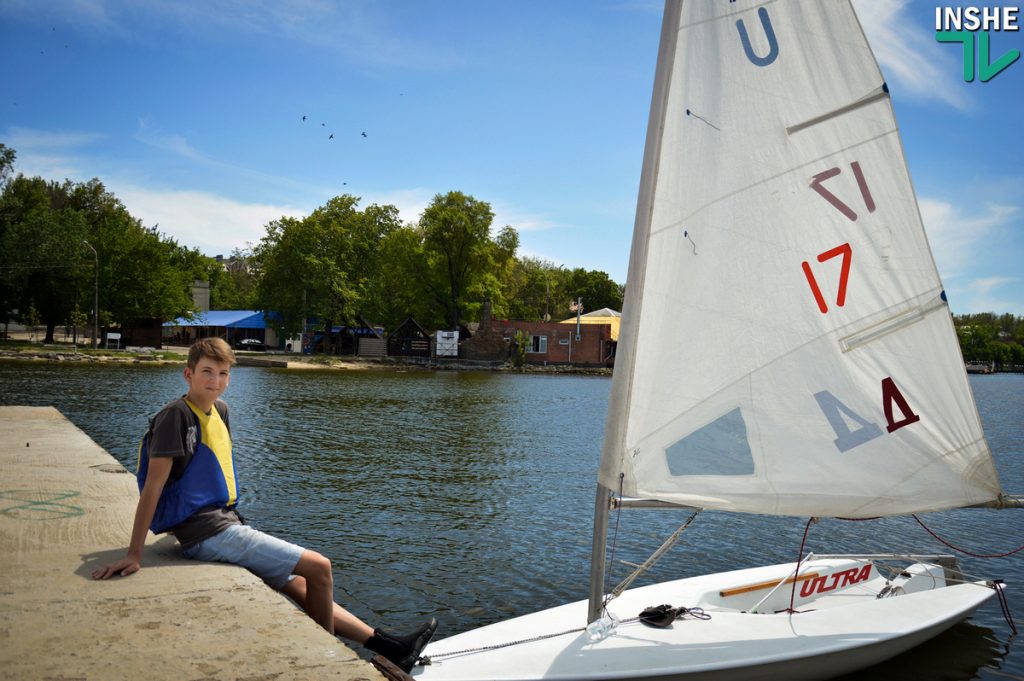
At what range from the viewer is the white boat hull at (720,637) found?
188 inches

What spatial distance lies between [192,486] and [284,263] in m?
72.9

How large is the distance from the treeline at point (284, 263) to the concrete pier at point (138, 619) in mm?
60020

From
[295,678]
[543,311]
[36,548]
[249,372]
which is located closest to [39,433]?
[36,548]

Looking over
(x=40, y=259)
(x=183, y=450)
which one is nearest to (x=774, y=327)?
(x=183, y=450)

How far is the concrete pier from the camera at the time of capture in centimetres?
341

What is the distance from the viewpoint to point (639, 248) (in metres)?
5.22

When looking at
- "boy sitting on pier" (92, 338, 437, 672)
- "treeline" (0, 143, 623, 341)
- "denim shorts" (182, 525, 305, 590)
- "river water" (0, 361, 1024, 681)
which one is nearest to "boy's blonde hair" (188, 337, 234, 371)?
"boy sitting on pier" (92, 338, 437, 672)

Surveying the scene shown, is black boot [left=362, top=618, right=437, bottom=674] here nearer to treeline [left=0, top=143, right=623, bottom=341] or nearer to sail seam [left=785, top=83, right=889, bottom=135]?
sail seam [left=785, top=83, right=889, bottom=135]

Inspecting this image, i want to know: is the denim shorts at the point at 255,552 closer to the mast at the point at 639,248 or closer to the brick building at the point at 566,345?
the mast at the point at 639,248

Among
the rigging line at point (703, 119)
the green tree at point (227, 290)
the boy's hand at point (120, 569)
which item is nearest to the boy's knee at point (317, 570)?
the boy's hand at point (120, 569)

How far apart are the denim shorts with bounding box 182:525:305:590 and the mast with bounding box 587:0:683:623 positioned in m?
2.05

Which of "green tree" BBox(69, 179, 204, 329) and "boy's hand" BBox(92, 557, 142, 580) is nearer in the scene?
"boy's hand" BBox(92, 557, 142, 580)

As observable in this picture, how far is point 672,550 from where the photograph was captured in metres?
11.3

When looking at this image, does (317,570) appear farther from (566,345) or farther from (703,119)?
(566,345)
